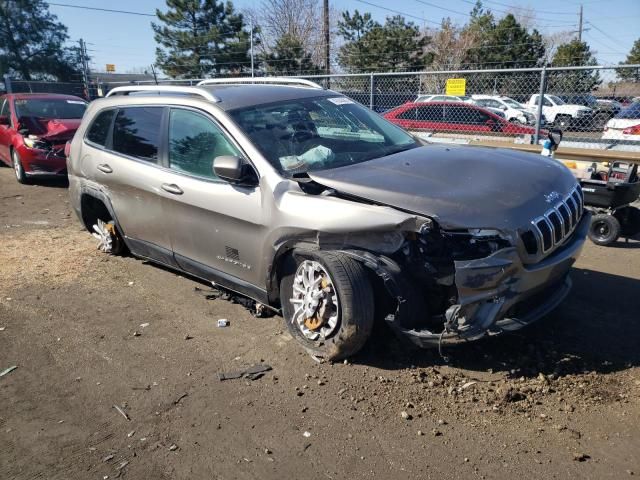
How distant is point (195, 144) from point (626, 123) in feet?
32.3

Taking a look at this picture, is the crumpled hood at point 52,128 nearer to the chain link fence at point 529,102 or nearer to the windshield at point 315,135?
the chain link fence at point 529,102

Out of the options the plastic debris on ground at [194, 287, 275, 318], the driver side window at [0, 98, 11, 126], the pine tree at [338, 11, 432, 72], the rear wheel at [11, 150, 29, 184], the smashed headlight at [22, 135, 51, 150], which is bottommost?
the plastic debris on ground at [194, 287, 275, 318]

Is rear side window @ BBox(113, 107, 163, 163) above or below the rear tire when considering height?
above

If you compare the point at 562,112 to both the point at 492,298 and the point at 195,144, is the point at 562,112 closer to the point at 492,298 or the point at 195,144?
the point at 195,144

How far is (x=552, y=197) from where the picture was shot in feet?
11.6

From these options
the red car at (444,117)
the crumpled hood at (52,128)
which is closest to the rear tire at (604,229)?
the red car at (444,117)

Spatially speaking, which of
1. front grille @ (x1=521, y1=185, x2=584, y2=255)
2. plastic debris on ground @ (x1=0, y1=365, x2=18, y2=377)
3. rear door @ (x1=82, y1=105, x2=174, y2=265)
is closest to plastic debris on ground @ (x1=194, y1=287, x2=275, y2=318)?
rear door @ (x1=82, y1=105, x2=174, y2=265)

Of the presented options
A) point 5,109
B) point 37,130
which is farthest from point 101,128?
point 5,109

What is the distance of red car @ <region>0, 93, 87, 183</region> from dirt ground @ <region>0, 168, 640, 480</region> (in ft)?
20.4

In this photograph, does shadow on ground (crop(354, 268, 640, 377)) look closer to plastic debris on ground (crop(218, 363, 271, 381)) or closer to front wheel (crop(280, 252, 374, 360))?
front wheel (crop(280, 252, 374, 360))

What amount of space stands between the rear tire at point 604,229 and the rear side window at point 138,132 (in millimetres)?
4818

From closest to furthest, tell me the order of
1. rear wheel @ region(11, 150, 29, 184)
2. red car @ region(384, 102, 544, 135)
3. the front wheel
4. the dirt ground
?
the dirt ground
the front wheel
rear wheel @ region(11, 150, 29, 184)
red car @ region(384, 102, 544, 135)

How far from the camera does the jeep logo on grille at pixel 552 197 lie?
348 centimetres

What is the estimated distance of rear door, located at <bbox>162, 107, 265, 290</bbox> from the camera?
3953 mm
